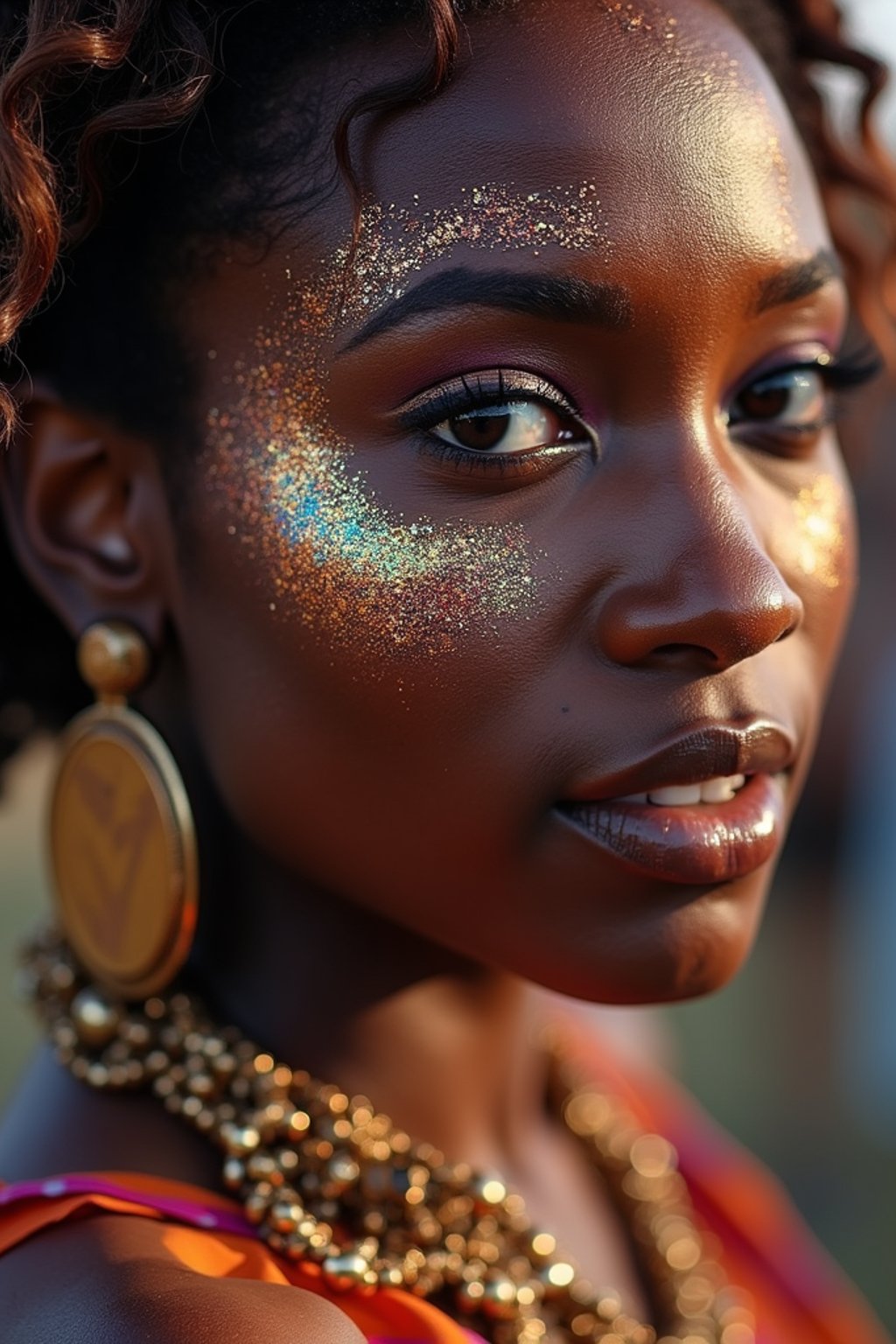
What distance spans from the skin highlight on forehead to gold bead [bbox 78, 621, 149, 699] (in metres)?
0.19

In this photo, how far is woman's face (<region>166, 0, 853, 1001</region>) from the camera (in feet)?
4.43

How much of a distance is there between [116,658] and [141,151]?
0.49 m

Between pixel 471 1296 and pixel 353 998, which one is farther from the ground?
pixel 353 998

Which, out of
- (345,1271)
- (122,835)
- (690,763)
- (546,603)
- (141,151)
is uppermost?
(141,151)

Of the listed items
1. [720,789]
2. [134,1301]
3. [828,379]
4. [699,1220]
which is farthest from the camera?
[699,1220]

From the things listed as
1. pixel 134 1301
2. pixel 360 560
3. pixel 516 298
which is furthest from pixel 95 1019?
pixel 516 298

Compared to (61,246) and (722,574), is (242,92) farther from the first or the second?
(722,574)

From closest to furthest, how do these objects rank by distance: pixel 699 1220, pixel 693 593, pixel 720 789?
pixel 693 593, pixel 720 789, pixel 699 1220

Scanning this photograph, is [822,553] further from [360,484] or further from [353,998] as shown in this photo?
[353,998]

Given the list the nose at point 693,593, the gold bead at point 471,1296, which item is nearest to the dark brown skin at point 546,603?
the nose at point 693,593

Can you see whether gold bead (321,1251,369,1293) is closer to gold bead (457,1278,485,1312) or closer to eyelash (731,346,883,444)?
gold bead (457,1278,485,1312)

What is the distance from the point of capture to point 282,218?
4.62 ft

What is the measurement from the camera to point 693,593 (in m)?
1.34

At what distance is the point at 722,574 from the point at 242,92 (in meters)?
0.64
